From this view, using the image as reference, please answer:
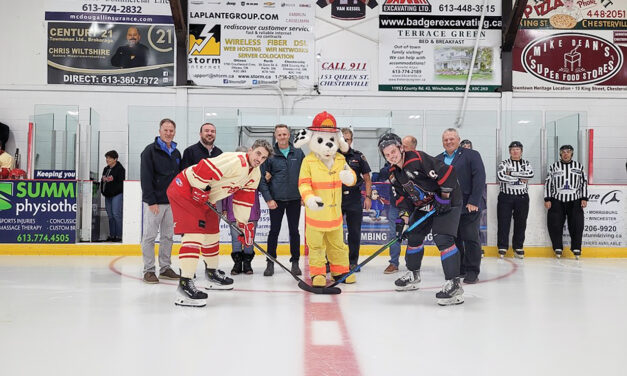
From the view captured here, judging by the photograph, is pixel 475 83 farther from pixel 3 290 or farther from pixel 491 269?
pixel 3 290

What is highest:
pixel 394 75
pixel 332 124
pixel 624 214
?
pixel 394 75

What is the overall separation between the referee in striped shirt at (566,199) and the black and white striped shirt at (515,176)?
0.37 m

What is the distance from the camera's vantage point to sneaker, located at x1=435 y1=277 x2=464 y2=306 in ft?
11.2

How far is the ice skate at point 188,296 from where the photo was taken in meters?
3.26

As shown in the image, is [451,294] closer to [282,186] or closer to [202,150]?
[282,186]

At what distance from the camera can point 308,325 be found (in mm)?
2803

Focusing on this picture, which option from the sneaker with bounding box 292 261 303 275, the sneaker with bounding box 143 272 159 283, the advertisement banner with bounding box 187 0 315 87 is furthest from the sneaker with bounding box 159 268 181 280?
the advertisement banner with bounding box 187 0 315 87

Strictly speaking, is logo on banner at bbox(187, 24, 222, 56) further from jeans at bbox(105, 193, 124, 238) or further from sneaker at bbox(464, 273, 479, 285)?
sneaker at bbox(464, 273, 479, 285)

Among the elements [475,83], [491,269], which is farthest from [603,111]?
[491,269]

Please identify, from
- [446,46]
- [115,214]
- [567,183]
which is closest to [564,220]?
[567,183]

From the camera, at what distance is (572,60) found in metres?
8.88

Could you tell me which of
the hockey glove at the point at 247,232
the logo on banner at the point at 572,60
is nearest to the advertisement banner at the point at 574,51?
the logo on banner at the point at 572,60

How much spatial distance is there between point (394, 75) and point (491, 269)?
14.7 feet

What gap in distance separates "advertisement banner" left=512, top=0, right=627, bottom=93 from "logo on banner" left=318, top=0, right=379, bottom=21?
8.85 feet
